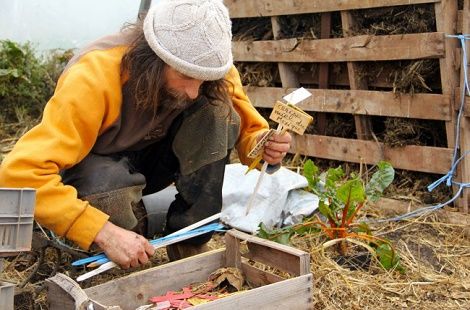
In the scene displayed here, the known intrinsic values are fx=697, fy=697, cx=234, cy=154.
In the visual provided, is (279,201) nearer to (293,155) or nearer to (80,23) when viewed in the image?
(293,155)

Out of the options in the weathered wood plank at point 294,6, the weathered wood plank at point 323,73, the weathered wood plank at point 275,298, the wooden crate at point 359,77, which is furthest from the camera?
the weathered wood plank at point 323,73

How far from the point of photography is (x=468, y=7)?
127 inches

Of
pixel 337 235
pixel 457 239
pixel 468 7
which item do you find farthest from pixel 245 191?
pixel 468 7

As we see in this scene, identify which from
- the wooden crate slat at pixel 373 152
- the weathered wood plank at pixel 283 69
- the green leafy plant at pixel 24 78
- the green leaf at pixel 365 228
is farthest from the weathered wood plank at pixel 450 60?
the green leafy plant at pixel 24 78

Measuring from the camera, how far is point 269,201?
337cm

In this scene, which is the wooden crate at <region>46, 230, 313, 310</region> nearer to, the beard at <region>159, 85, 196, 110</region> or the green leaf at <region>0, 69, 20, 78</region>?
the beard at <region>159, 85, 196, 110</region>

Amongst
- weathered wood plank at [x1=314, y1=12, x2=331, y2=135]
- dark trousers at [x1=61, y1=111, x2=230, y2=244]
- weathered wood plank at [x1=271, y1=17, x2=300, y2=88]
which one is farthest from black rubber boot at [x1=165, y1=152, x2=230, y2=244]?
weathered wood plank at [x1=271, y1=17, x2=300, y2=88]

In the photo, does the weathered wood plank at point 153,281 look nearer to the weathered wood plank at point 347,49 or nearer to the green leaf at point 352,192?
the green leaf at point 352,192

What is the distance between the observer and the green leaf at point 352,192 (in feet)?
8.94

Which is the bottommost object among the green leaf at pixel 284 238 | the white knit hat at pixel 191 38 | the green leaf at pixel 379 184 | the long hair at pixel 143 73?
the green leaf at pixel 284 238

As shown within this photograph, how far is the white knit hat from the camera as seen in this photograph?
6.68 ft

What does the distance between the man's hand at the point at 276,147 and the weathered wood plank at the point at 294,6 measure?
1.38 metres

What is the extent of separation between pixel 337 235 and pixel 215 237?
0.65 metres

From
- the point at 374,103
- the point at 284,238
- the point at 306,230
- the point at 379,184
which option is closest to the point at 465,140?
the point at 374,103
